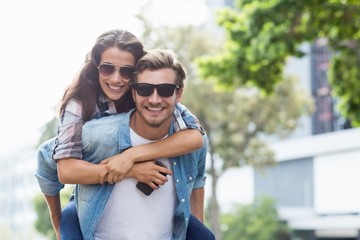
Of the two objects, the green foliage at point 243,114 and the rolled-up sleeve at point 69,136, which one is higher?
the green foliage at point 243,114

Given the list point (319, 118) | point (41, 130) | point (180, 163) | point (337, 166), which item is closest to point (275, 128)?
point (41, 130)

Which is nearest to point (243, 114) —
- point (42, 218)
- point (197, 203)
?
point (42, 218)

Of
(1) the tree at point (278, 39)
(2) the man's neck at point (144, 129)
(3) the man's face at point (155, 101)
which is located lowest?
(2) the man's neck at point (144, 129)

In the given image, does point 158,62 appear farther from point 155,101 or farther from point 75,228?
point 75,228

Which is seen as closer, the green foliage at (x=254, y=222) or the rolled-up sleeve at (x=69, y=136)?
the rolled-up sleeve at (x=69, y=136)

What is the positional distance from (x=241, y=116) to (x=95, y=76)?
98.4 ft

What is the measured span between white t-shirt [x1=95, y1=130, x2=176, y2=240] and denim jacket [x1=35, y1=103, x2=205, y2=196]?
308 millimetres

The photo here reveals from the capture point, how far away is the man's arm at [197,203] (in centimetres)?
424

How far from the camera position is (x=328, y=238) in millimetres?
54281

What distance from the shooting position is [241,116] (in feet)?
112

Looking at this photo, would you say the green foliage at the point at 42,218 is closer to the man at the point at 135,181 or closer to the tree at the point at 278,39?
the tree at the point at 278,39

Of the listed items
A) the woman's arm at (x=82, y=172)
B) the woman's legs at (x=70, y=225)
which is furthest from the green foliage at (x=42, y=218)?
the woman's arm at (x=82, y=172)

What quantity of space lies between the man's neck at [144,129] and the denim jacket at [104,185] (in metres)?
0.03

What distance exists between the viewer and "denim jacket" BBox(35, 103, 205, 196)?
4094 millimetres
